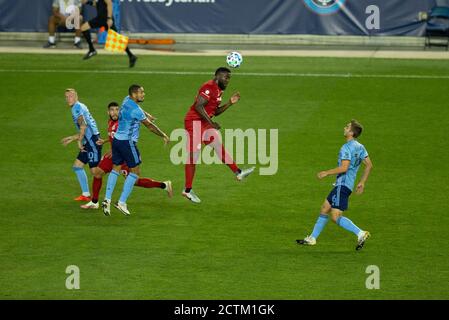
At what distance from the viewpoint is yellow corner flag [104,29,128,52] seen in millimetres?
31719

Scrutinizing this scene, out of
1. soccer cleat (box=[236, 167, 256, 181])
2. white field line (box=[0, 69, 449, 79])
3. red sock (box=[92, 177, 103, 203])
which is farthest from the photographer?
white field line (box=[0, 69, 449, 79])

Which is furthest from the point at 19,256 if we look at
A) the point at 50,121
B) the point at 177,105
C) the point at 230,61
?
the point at 177,105

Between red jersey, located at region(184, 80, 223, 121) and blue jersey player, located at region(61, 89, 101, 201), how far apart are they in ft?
5.33

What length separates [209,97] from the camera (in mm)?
17922

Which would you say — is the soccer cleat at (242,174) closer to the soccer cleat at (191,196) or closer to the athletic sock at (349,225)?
the soccer cleat at (191,196)

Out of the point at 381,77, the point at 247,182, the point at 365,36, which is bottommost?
the point at 247,182

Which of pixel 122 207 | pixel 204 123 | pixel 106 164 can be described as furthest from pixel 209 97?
pixel 122 207

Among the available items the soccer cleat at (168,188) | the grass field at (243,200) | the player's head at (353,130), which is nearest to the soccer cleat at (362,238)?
the grass field at (243,200)

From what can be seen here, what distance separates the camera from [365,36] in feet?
116

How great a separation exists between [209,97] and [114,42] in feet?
48.3

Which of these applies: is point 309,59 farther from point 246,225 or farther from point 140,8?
point 246,225

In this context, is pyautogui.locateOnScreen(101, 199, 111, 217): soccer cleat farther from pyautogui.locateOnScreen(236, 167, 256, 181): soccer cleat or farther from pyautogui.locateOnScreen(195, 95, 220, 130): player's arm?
pyautogui.locateOnScreen(236, 167, 256, 181): soccer cleat

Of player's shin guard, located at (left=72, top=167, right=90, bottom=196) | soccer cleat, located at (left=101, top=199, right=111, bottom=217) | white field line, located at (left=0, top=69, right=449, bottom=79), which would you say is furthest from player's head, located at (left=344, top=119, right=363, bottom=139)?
white field line, located at (left=0, top=69, right=449, bottom=79)

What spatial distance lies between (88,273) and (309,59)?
19.4 meters
